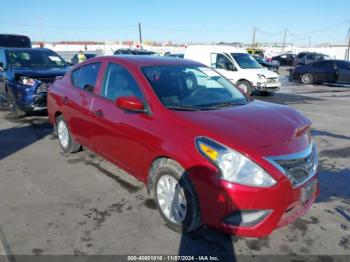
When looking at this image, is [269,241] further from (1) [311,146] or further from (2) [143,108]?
(2) [143,108]

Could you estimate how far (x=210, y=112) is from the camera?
141 inches

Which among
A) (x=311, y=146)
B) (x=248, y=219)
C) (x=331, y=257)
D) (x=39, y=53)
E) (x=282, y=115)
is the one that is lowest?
(x=331, y=257)

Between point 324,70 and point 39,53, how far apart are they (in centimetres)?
1597

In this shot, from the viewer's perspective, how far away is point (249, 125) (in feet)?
10.8

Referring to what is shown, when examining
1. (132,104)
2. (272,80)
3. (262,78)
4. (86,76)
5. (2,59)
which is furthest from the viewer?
(272,80)

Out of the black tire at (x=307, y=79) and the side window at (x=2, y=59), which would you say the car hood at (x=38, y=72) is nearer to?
the side window at (x=2, y=59)

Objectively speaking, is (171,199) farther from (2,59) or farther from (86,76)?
(2,59)

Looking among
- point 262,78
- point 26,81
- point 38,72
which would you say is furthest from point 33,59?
point 262,78

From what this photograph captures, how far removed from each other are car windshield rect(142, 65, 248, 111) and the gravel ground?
128 cm

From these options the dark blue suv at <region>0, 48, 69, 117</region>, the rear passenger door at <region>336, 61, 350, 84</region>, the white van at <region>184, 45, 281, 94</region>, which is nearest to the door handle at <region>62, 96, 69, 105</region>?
the dark blue suv at <region>0, 48, 69, 117</region>

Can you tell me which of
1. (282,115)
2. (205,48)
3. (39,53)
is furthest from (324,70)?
(282,115)

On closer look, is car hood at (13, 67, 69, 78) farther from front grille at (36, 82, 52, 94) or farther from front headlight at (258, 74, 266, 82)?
front headlight at (258, 74, 266, 82)

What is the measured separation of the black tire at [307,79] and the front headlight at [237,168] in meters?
18.9

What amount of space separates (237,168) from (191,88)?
1583mm
